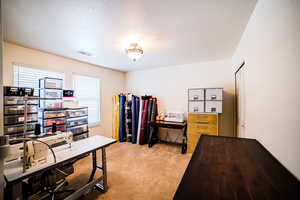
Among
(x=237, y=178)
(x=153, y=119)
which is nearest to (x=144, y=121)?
(x=153, y=119)

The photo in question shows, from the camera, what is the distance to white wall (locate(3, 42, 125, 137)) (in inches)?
93.0

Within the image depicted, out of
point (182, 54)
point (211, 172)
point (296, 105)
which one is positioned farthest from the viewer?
point (182, 54)

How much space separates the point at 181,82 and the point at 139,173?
2930 millimetres

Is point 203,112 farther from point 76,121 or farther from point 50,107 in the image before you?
point 50,107

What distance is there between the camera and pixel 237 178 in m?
0.80

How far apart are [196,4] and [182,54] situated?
1.70 m

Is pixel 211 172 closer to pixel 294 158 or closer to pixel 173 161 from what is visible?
pixel 294 158

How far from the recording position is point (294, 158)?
0.78m

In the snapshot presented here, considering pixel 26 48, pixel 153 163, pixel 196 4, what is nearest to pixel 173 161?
pixel 153 163

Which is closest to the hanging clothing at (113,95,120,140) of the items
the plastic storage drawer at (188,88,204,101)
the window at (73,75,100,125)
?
the window at (73,75,100,125)

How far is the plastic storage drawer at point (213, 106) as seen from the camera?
304cm

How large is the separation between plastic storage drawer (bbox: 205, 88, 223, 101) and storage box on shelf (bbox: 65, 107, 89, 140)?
3286 millimetres

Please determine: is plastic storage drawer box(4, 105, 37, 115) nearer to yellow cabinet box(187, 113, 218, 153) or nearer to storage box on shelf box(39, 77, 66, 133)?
storage box on shelf box(39, 77, 66, 133)

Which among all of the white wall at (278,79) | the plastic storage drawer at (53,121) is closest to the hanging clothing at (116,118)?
the plastic storage drawer at (53,121)
